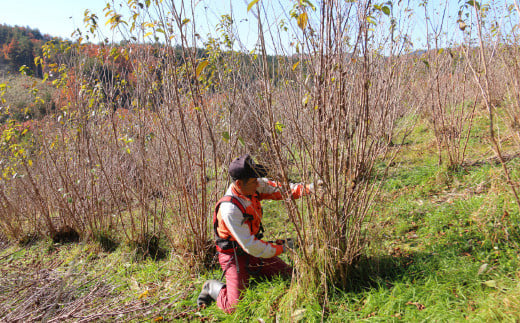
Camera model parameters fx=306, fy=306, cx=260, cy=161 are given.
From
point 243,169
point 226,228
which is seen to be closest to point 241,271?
point 226,228

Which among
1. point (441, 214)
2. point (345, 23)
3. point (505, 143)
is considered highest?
point (345, 23)

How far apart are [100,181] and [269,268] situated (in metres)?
3.35

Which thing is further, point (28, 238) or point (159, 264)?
point (28, 238)

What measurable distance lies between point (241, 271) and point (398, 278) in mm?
1284

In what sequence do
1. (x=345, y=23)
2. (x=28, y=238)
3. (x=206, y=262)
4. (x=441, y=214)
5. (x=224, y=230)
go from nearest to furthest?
(x=345, y=23), (x=224, y=230), (x=441, y=214), (x=206, y=262), (x=28, y=238)

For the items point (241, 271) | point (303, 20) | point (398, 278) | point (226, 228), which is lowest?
point (241, 271)

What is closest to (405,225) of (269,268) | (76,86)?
(269,268)

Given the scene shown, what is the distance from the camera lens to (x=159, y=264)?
375 cm

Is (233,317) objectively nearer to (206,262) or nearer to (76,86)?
(206,262)

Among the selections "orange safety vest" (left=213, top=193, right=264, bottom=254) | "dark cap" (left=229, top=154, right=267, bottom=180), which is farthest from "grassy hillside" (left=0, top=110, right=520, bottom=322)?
"dark cap" (left=229, top=154, right=267, bottom=180)

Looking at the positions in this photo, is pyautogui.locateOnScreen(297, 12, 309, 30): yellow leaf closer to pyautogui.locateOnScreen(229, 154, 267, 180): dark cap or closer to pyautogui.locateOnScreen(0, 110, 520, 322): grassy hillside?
pyautogui.locateOnScreen(229, 154, 267, 180): dark cap

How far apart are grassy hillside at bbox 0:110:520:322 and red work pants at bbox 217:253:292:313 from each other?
0.35 feet

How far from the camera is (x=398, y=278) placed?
219cm

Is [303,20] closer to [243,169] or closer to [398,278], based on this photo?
[243,169]
